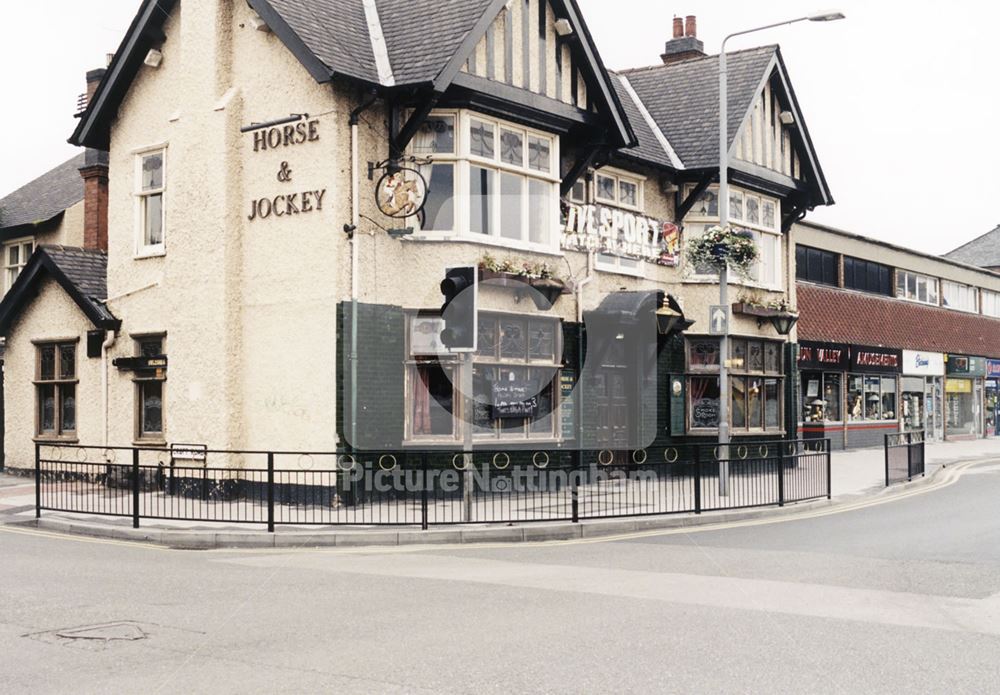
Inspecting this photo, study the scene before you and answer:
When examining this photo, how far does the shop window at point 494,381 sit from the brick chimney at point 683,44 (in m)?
12.8

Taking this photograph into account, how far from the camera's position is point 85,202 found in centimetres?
2469

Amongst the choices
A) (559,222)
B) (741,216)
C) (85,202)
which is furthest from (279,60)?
(741,216)

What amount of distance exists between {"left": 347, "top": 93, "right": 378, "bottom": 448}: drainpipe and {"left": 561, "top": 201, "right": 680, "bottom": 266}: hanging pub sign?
4.97 meters

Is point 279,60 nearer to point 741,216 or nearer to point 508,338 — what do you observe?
point 508,338

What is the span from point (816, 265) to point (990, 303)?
761 inches

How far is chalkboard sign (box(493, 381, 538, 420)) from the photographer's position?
19.5 m

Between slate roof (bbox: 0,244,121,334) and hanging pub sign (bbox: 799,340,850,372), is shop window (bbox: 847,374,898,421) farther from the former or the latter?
slate roof (bbox: 0,244,121,334)

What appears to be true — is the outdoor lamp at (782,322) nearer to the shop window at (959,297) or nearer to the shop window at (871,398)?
the shop window at (871,398)

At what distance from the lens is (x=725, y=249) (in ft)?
65.2

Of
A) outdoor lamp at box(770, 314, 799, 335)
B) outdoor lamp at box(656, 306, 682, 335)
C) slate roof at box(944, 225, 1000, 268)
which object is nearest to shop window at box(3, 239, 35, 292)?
outdoor lamp at box(656, 306, 682, 335)

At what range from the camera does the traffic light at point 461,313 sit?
14.5 meters

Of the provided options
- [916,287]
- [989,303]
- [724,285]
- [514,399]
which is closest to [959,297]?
[989,303]

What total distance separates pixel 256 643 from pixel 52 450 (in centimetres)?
1642

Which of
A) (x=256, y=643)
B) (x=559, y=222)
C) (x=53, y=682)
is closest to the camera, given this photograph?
(x=53, y=682)
